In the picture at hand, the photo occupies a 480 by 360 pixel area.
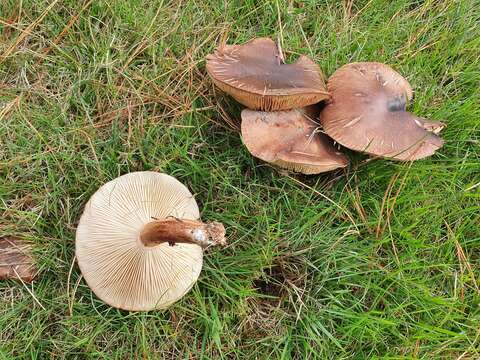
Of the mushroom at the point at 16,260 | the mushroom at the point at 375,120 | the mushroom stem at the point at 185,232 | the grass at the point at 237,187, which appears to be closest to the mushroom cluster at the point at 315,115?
the mushroom at the point at 375,120

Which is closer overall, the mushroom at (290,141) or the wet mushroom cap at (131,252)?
the wet mushroom cap at (131,252)

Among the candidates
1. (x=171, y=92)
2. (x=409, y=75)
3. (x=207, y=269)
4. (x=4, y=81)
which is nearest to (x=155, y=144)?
(x=171, y=92)

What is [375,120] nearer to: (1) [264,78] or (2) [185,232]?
(1) [264,78]

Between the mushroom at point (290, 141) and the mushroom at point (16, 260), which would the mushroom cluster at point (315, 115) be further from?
the mushroom at point (16, 260)

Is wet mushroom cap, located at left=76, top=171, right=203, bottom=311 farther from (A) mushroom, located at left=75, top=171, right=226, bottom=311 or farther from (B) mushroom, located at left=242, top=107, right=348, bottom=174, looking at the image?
(B) mushroom, located at left=242, top=107, right=348, bottom=174

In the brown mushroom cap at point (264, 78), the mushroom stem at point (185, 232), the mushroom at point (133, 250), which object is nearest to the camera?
the mushroom stem at point (185, 232)

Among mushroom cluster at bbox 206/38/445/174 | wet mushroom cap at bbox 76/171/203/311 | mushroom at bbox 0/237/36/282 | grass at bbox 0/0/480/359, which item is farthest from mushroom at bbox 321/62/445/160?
mushroom at bbox 0/237/36/282

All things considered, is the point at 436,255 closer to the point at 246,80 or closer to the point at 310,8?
the point at 246,80
